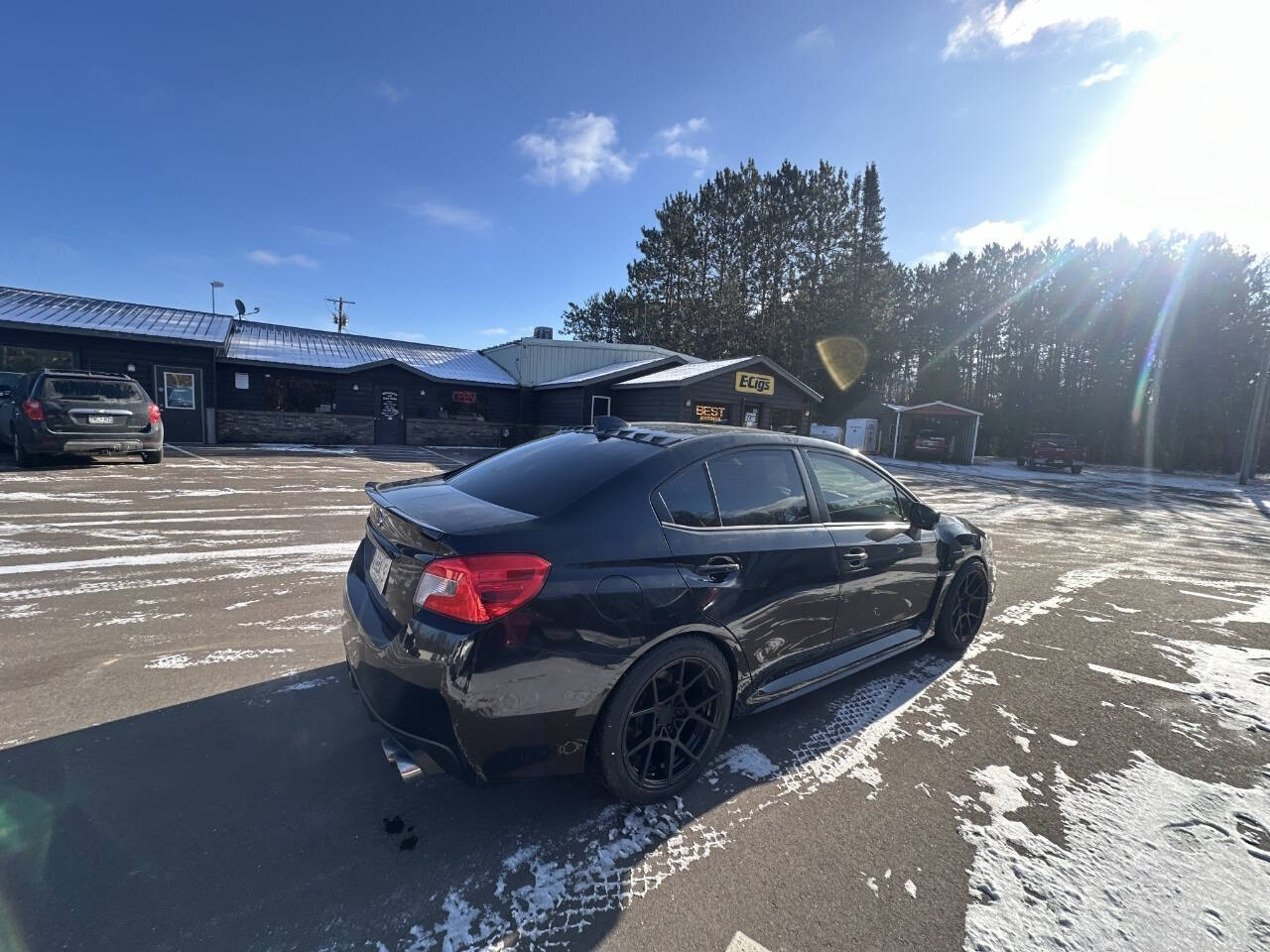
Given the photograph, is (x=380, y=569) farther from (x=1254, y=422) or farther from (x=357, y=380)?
(x=1254, y=422)

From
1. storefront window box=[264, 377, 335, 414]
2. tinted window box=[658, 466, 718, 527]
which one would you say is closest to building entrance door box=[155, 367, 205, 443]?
storefront window box=[264, 377, 335, 414]

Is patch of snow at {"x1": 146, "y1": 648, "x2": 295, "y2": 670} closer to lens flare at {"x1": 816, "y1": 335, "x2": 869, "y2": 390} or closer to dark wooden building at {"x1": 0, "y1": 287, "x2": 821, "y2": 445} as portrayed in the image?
dark wooden building at {"x1": 0, "y1": 287, "x2": 821, "y2": 445}

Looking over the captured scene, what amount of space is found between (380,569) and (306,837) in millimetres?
997

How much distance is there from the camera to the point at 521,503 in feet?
7.84

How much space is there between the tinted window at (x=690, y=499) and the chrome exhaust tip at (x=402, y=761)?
54.1 inches

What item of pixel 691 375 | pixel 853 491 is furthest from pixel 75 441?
pixel 691 375

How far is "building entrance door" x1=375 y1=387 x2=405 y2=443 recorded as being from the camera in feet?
71.4

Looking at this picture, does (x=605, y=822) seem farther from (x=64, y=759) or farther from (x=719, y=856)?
(x=64, y=759)

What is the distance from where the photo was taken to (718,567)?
8.14 ft

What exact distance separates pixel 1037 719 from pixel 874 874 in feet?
5.94

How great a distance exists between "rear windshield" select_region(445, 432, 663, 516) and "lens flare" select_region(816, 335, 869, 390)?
3873 centimetres

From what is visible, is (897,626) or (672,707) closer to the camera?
(672,707)

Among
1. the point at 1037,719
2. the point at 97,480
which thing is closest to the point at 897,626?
the point at 1037,719

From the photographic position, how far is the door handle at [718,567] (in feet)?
7.98
